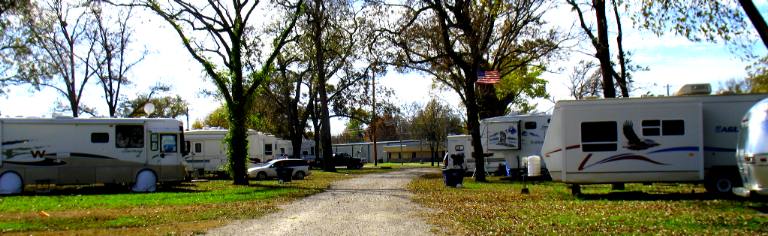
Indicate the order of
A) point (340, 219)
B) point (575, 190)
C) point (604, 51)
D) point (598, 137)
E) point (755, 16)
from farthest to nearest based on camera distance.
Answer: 1. point (604, 51)
2. point (575, 190)
3. point (598, 137)
4. point (340, 219)
5. point (755, 16)

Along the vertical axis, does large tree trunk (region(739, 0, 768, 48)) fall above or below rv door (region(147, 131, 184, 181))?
above

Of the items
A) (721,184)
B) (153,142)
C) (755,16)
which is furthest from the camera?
(153,142)

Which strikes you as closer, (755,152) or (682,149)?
(755,152)

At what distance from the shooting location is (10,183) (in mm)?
22547

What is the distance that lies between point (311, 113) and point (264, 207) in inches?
1525

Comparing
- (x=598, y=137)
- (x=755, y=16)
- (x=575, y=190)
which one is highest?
(x=755, y=16)

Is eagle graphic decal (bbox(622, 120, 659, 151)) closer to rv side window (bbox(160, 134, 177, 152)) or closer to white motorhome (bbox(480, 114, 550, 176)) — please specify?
white motorhome (bbox(480, 114, 550, 176))

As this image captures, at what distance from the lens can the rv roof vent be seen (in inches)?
692

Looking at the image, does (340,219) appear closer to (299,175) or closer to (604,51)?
(604,51)

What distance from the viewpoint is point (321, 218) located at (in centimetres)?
1357

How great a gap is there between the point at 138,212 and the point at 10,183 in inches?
398

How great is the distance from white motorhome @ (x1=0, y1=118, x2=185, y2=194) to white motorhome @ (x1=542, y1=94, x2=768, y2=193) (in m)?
14.1

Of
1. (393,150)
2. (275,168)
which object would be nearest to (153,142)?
(275,168)

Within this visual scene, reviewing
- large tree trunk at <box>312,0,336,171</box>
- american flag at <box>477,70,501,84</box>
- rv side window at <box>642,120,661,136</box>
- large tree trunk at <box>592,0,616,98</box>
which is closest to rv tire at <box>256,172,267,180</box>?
large tree trunk at <box>312,0,336,171</box>
